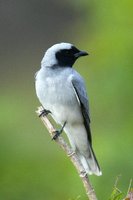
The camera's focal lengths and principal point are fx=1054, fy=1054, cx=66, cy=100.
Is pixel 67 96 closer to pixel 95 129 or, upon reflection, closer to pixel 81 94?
pixel 81 94

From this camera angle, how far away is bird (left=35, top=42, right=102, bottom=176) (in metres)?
5.17

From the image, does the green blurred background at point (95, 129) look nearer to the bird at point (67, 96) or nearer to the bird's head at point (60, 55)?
the bird at point (67, 96)

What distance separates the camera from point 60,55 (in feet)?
17.6

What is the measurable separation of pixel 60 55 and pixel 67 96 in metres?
0.24

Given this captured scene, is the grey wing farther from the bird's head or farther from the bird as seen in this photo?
the bird's head

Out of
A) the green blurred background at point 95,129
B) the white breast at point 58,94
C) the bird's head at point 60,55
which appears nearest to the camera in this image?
the white breast at point 58,94

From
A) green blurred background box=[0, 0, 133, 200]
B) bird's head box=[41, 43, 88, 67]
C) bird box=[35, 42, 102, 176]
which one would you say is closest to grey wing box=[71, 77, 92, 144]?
bird box=[35, 42, 102, 176]

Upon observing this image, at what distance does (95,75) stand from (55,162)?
61 cm

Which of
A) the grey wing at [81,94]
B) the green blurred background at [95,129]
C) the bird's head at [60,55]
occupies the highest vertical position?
the green blurred background at [95,129]

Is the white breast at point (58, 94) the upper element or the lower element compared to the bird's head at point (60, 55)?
lower

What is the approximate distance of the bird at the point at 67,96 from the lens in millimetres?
5168

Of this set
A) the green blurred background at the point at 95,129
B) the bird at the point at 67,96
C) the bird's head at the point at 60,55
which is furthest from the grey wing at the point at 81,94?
the green blurred background at the point at 95,129

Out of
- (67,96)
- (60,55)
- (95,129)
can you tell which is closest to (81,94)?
(67,96)

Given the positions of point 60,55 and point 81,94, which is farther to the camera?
point 60,55
